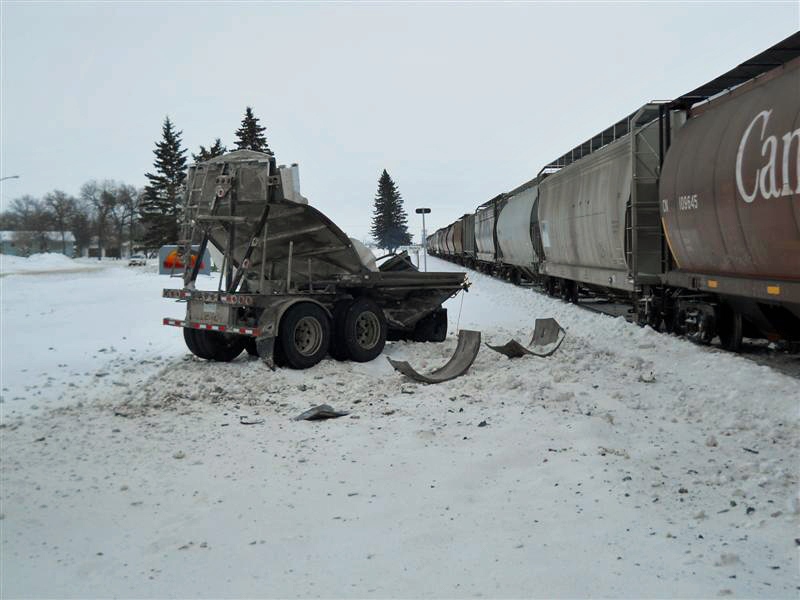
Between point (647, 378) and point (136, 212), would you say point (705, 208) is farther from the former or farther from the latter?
point (136, 212)

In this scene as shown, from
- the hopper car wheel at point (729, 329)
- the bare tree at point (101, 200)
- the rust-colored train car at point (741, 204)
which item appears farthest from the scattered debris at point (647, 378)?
the bare tree at point (101, 200)

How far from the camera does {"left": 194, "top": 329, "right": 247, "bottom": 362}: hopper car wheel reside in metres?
10.3

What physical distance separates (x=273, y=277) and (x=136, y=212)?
8019 centimetres

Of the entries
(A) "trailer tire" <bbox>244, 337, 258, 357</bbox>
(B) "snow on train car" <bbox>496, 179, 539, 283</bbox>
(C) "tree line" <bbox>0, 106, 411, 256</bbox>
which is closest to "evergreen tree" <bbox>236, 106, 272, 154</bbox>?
(C) "tree line" <bbox>0, 106, 411, 256</bbox>

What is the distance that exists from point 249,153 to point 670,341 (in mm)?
7098

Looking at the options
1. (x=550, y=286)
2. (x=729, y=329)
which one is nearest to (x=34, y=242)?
(x=550, y=286)

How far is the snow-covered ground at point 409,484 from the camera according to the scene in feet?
12.0

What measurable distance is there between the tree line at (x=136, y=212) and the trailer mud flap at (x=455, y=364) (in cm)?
3833

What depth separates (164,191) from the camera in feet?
204

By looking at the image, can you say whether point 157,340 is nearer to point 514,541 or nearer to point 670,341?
point 670,341

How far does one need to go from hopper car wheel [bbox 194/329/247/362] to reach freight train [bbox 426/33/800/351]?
681 centimetres

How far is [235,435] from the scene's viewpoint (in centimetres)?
620

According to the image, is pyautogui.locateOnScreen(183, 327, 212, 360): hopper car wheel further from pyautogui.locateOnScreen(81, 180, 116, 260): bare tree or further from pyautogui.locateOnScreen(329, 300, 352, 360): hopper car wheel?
pyautogui.locateOnScreen(81, 180, 116, 260): bare tree

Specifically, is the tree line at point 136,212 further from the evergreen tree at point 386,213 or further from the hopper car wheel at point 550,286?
the hopper car wheel at point 550,286
